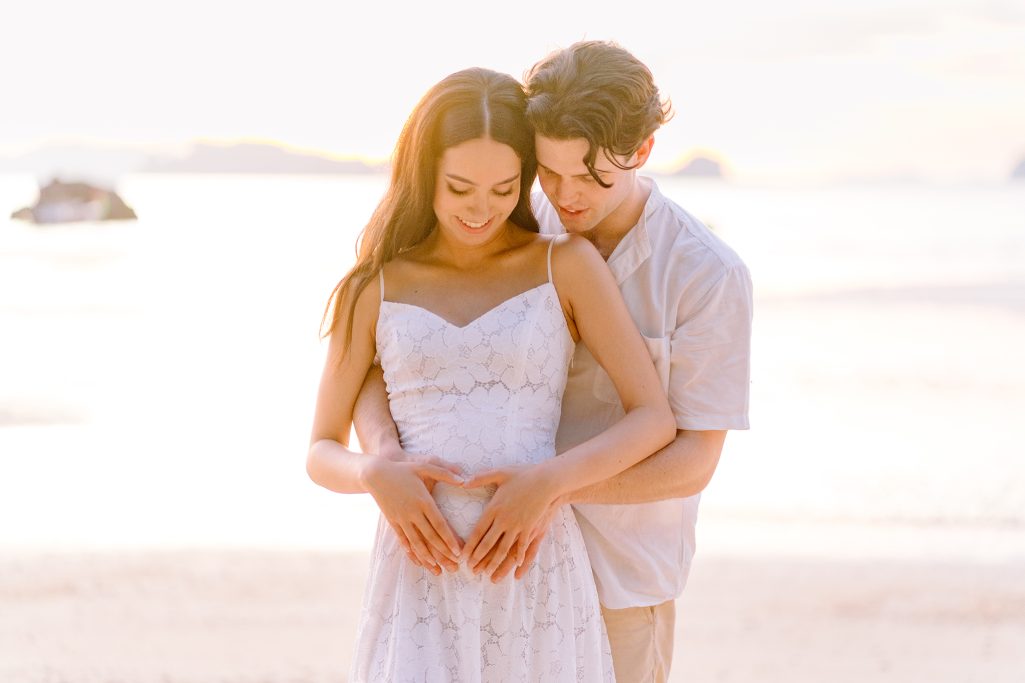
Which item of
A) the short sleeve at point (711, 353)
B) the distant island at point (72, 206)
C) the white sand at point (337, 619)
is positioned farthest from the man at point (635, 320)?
the distant island at point (72, 206)


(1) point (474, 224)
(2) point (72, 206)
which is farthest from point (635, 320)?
(2) point (72, 206)

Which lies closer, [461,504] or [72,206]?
[461,504]

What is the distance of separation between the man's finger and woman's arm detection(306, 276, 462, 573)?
128 millimetres

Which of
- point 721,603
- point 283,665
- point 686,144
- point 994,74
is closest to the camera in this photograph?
point 283,665

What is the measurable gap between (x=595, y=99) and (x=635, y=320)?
0.48 m

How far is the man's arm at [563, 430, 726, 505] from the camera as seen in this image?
2547 millimetres

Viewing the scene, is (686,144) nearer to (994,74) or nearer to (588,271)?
(994,74)

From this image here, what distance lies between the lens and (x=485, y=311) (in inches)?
102

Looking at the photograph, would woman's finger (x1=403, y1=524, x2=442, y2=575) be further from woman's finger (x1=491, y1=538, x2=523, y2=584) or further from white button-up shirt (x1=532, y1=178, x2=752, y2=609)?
white button-up shirt (x1=532, y1=178, x2=752, y2=609)

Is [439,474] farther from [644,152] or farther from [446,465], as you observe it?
[644,152]

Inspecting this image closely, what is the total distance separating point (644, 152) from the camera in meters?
2.73

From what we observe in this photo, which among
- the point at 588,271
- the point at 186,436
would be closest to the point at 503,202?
the point at 588,271

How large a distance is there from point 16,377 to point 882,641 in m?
10.2

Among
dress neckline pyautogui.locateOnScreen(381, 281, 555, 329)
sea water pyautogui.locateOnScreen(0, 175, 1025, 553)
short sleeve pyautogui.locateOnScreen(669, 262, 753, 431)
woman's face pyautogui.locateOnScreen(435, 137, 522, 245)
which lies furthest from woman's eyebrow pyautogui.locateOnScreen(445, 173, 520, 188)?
sea water pyautogui.locateOnScreen(0, 175, 1025, 553)
